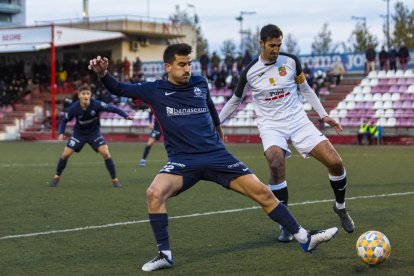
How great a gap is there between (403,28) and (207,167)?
2228 inches

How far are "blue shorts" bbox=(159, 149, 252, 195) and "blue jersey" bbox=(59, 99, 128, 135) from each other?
722 centimetres

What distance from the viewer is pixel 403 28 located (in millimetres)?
60125

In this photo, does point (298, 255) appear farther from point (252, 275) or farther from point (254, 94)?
point (254, 94)

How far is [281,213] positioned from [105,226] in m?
2.89

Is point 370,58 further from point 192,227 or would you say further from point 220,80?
point 192,227

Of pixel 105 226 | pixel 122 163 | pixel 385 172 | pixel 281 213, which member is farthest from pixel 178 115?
pixel 122 163

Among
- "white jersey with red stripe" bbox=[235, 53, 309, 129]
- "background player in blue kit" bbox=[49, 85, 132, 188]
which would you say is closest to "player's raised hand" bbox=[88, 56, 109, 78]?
"white jersey with red stripe" bbox=[235, 53, 309, 129]

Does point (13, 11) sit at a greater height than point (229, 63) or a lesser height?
greater

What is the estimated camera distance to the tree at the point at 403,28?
194 ft

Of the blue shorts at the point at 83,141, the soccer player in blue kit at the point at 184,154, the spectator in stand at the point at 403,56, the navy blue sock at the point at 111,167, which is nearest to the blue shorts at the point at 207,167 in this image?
the soccer player in blue kit at the point at 184,154

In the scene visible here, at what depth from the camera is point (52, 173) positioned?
666 inches

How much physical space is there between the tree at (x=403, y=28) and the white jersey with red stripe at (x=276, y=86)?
52.8 metres

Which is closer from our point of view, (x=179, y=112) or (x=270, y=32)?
(x=179, y=112)

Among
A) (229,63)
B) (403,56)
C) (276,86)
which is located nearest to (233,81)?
(229,63)
